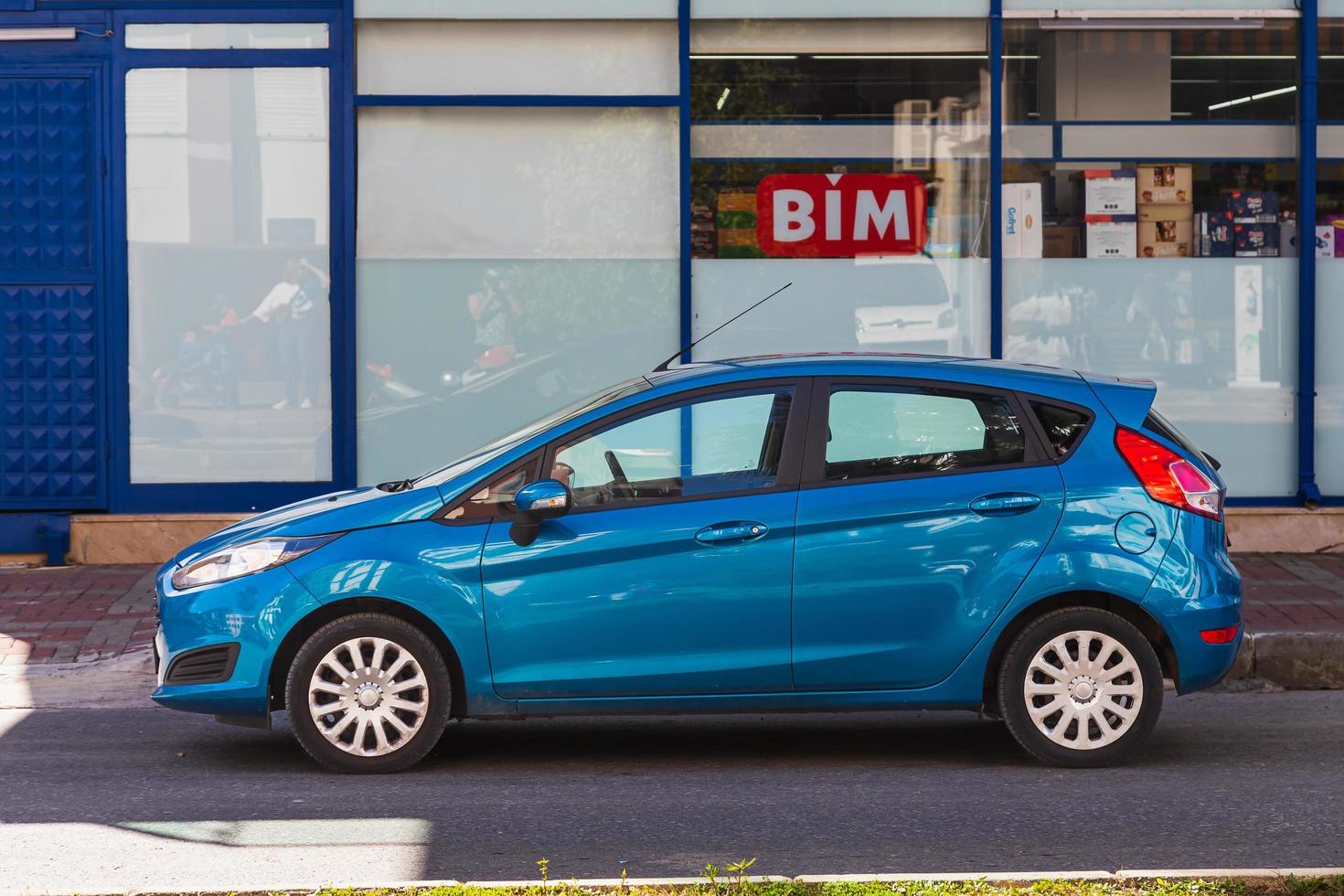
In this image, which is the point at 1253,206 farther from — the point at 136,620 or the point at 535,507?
the point at 136,620

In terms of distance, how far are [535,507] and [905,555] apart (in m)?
1.37

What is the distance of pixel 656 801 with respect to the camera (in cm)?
621

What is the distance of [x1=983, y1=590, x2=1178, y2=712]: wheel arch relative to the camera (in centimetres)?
659

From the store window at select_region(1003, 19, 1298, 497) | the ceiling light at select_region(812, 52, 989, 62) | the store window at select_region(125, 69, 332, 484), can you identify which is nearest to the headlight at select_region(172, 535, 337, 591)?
the store window at select_region(125, 69, 332, 484)

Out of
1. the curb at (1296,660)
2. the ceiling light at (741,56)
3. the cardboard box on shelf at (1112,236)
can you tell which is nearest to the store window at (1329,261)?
the cardboard box on shelf at (1112,236)

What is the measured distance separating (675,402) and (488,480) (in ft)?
2.57

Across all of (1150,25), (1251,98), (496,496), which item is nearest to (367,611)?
(496,496)

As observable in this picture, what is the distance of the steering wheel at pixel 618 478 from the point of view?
21.5 ft

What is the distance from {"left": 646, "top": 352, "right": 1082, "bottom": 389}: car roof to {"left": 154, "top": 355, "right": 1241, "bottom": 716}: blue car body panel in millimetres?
405

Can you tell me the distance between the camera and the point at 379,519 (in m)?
6.55

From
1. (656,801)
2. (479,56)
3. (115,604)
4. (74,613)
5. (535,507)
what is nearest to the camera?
(656,801)

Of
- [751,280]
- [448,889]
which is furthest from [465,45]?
[448,889]

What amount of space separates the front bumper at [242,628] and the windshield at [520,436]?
0.70 metres

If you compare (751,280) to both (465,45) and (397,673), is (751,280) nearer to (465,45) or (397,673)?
(465,45)
